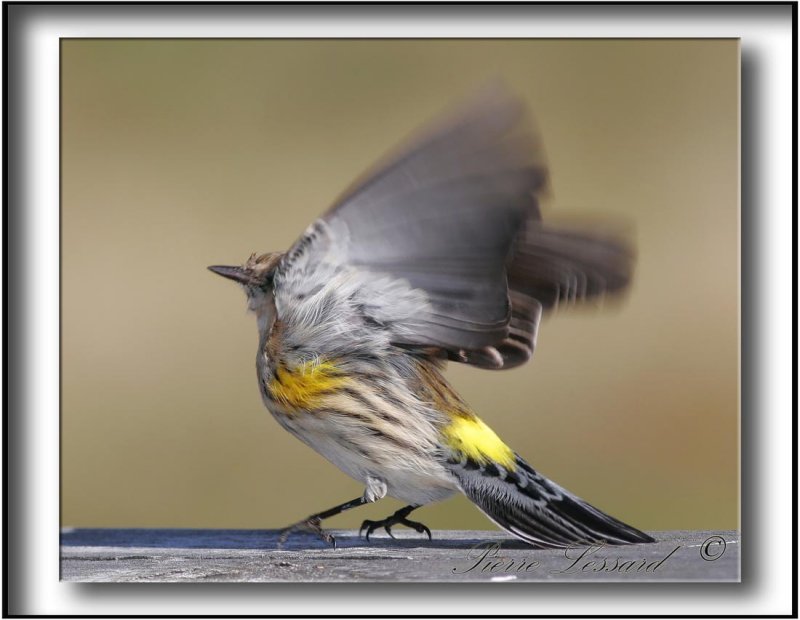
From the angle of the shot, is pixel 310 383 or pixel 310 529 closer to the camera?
pixel 310 383

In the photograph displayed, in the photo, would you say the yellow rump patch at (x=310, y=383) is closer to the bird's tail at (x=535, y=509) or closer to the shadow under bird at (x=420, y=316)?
the shadow under bird at (x=420, y=316)

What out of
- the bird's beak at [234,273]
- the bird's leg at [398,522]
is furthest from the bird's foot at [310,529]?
the bird's beak at [234,273]

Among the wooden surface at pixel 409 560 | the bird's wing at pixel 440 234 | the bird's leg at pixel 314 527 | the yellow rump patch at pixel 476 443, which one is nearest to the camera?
the bird's wing at pixel 440 234

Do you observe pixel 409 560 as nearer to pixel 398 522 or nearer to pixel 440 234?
pixel 398 522

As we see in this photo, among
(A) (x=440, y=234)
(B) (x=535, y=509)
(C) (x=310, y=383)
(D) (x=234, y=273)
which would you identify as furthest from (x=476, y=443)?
(D) (x=234, y=273)
